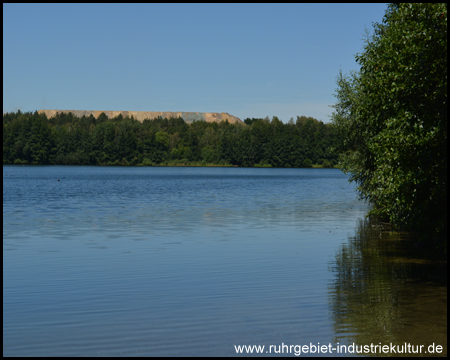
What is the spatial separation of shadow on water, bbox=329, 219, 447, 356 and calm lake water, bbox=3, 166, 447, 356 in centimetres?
5

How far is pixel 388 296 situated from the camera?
14578mm

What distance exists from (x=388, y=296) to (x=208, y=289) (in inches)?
201

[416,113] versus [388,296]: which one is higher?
[416,113]

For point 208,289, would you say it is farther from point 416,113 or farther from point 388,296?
point 416,113

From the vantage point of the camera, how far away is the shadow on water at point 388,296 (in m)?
11.2

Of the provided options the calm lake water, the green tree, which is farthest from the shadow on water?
the green tree

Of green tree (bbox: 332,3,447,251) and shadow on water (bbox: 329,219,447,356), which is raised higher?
green tree (bbox: 332,3,447,251)

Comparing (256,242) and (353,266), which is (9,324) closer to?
(353,266)

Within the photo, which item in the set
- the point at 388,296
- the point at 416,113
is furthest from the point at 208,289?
the point at 416,113

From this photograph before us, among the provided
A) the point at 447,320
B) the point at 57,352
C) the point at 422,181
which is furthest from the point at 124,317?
the point at 422,181

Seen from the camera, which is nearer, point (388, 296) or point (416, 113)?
point (388, 296)

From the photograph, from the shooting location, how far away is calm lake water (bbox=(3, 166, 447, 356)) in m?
11.2

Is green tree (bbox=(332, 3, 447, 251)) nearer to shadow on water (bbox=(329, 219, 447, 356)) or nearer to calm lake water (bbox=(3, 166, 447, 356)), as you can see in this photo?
shadow on water (bbox=(329, 219, 447, 356))

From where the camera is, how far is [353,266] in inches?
757
